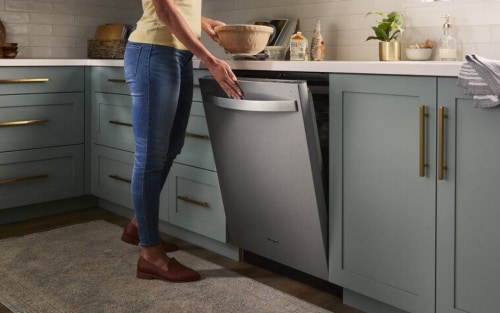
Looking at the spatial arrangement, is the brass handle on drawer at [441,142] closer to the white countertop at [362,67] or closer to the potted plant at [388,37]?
the white countertop at [362,67]

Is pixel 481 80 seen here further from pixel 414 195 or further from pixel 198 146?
pixel 198 146

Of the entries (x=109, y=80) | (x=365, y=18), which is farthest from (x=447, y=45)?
(x=109, y=80)

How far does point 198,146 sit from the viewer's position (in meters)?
2.74

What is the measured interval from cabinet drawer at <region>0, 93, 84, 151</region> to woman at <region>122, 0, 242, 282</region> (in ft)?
3.77

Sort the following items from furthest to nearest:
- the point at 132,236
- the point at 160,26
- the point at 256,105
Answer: the point at 132,236
the point at 160,26
the point at 256,105

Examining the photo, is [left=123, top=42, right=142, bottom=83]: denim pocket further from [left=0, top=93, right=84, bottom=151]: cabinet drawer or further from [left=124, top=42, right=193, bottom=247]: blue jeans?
[left=0, top=93, right=84, bottom=151]: cabinet drawer

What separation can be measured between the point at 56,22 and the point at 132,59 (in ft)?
5.99

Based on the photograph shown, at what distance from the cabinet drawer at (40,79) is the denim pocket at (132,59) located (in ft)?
3.68

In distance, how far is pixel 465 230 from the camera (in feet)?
5.81

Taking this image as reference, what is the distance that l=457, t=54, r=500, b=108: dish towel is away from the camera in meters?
1.61

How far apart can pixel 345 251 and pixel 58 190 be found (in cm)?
195

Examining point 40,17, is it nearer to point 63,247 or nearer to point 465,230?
point 63,247

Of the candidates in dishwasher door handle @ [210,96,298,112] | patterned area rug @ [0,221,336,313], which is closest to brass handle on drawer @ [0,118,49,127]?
patterned area rug @ [0,221,336,313]

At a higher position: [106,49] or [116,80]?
[106,49]
